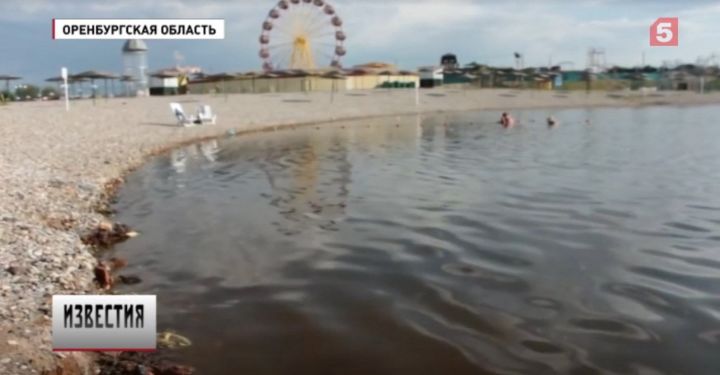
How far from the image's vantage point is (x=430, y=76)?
7275 cm

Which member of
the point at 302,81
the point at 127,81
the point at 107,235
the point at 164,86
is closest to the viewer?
the point at 107,235

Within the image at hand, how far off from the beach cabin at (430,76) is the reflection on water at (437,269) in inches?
2367

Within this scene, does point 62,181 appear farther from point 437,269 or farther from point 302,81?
point 302,81

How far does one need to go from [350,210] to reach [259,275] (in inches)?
135

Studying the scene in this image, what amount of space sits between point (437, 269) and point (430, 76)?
68517mm

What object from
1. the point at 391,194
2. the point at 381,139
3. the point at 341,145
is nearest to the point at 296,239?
the point at 391,194

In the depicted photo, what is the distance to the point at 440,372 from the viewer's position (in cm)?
406

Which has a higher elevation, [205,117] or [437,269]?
[205,117]

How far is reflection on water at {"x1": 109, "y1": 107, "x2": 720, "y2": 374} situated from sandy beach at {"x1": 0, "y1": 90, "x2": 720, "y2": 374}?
0.74 m

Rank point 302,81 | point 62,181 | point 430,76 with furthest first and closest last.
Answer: point 430,76, point 302,81, point 62,181

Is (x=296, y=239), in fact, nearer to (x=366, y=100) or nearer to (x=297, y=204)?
(x=297, y=204)

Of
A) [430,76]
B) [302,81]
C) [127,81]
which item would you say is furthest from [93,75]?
[430,76]

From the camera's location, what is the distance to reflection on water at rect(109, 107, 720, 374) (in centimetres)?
435

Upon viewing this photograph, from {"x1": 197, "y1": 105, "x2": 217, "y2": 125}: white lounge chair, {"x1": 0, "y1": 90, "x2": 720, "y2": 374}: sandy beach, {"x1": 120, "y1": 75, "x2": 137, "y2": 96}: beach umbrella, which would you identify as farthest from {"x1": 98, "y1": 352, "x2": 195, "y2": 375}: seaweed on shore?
{"x1": 120, "y1": 75, "x2": 137, "y2": 96}: beach umbrella
